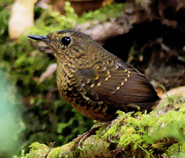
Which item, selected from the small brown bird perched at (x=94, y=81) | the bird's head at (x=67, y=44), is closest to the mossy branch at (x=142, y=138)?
the small brown bird perched at (x=94, y=81)

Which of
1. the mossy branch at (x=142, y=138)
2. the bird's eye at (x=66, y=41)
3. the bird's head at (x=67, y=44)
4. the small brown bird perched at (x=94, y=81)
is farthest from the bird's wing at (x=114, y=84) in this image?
the mossy branch at (x=142, y=138)

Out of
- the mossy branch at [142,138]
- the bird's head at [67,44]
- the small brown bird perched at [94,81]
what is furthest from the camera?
the bird's head at [67,44]

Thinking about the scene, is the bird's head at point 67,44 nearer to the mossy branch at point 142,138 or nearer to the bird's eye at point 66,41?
the bird's eye at point 66,41

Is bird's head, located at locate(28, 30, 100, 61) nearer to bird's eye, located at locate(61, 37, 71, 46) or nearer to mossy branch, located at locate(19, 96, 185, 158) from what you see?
bird's eye, located at locate(61, 37, 71, 46)

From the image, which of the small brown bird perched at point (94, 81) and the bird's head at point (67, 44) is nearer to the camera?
the small brown bird perched at point (94, 81)

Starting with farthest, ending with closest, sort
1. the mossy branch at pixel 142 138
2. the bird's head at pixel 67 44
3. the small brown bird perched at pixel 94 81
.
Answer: the bird's head at pixel 67 44 < the small brown bird perched at pixel 94 81 < the mossy branch at pixel 142 138

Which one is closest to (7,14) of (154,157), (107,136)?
(107,136)

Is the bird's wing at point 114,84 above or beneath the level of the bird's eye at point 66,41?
beneath

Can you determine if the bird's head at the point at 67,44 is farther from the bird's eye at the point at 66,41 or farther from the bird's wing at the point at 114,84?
the bird's wing at the point at 114,84

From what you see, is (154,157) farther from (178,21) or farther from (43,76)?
(178,21)
